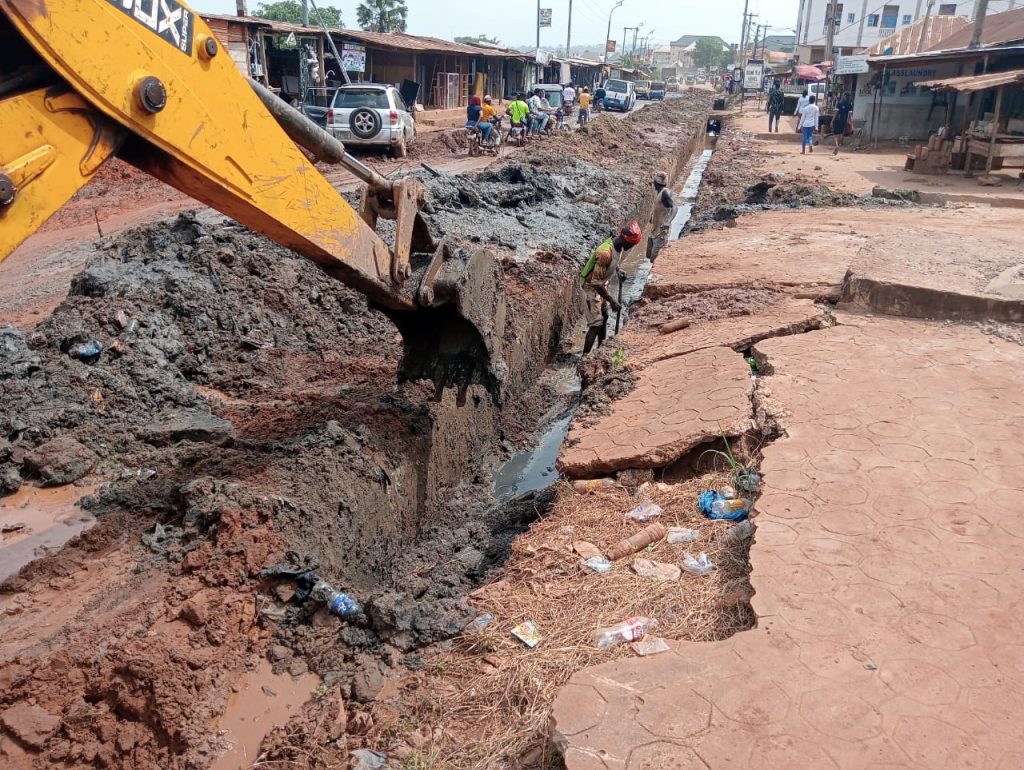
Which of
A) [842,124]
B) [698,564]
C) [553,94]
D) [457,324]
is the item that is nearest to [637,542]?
[698,564]

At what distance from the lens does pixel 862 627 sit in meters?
3.42

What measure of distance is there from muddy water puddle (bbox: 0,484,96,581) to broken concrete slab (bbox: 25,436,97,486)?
80mm

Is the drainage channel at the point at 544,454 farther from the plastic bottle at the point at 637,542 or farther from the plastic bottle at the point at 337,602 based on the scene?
the plastic bottle at the point at 337,602

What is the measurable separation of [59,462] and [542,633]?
3.83 meters

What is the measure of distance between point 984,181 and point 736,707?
56.7 ft

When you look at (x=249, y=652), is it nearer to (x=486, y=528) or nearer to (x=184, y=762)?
(x=184, y=762)

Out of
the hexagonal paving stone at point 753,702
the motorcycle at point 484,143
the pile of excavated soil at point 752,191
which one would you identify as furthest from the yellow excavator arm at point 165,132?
the motorcycle at point 484,143

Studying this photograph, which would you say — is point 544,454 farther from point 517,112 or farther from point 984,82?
point 517,112

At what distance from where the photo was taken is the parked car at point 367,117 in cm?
1881

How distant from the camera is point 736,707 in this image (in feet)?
9.92

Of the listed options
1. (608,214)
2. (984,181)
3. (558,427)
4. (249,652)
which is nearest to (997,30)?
(984,181)

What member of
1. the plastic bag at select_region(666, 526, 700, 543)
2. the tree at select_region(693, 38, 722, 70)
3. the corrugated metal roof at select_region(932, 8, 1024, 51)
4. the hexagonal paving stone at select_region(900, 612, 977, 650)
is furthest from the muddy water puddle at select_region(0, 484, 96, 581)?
the tree at select_region(693, 38, 722, 70)

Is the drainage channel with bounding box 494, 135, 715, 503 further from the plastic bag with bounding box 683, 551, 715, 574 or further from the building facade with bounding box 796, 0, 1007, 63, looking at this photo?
the building facade with bounding box 796, 0, 1007, 63

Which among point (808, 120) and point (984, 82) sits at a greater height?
point (984, 82)
